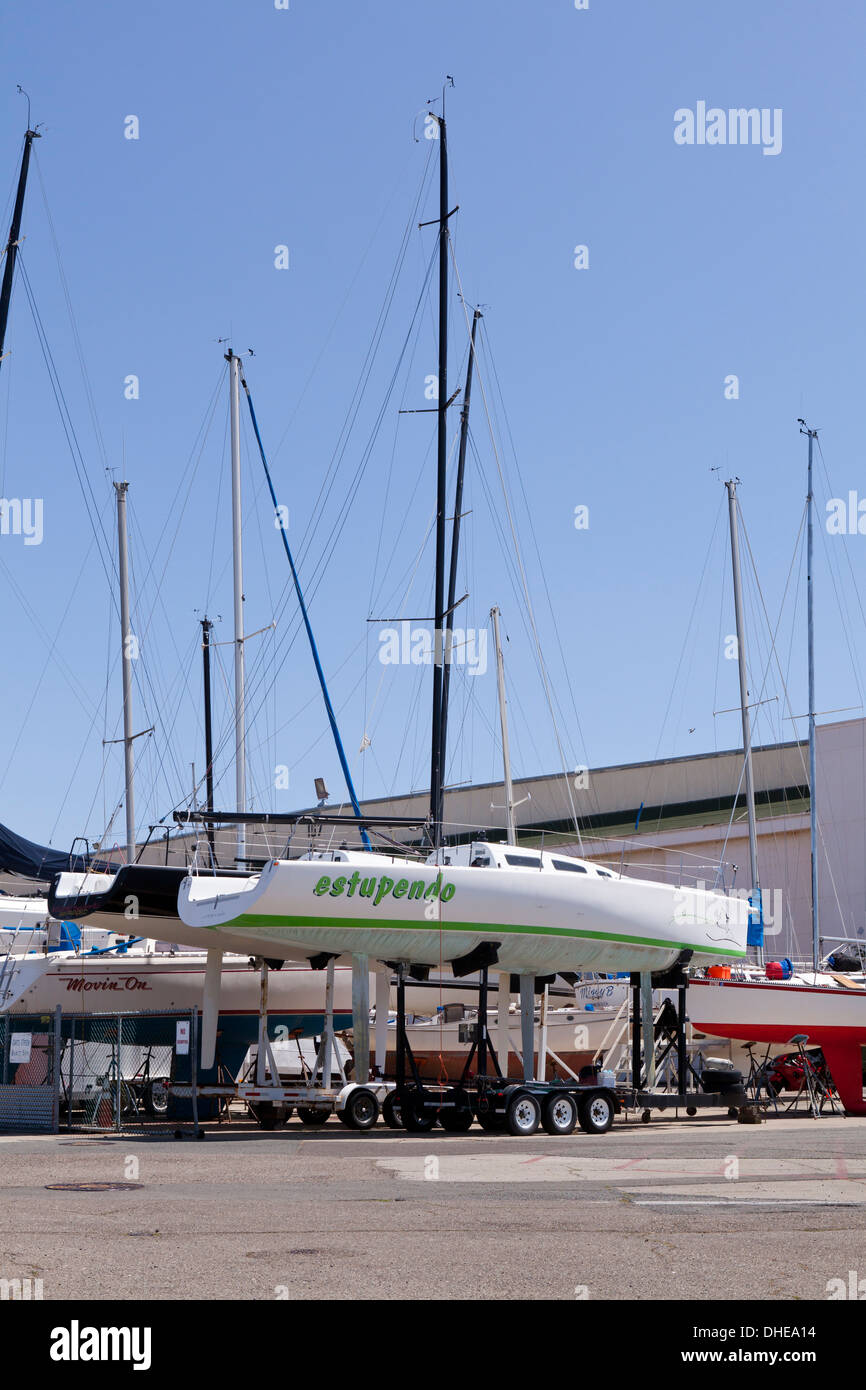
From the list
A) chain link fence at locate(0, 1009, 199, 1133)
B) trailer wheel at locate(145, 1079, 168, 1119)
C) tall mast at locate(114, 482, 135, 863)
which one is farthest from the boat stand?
tall mast at locate(114, 482, 135, 863)

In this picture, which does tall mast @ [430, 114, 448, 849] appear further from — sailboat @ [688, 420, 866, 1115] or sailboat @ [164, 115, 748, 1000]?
sailboat @ [688, 420, 866, 1115]

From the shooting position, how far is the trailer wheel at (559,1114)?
1912 centimetres

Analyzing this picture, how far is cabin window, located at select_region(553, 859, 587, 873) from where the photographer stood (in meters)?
22.0

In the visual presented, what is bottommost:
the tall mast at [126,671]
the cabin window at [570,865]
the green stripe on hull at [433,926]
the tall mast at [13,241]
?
the green stripe on hull at [433,926]

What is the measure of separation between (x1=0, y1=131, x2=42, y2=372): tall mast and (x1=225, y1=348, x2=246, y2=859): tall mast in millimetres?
5470

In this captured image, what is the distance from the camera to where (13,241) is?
1107 inches

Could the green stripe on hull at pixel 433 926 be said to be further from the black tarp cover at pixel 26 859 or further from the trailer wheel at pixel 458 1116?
the black tarp cover at pixel 26 859

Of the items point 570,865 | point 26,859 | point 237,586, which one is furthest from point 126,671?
point 570,865

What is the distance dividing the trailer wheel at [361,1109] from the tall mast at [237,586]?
9113 mm

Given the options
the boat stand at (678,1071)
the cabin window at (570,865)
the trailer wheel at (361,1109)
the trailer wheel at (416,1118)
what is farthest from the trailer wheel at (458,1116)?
the cabin window at (570,865)

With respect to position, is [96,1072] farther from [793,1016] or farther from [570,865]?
[793,1016]

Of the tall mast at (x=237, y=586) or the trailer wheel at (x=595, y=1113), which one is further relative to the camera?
the tall mast at (x=237, y=586)
